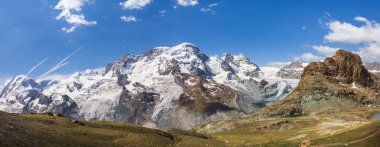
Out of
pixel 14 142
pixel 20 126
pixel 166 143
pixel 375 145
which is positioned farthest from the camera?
pixel 166 143

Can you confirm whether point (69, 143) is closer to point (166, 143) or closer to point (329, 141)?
point (166, 143)

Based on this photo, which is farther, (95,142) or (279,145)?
(279,145)

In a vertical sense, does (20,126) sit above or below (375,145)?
above

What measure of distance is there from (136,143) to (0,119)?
21.9 metres

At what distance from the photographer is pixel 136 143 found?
77.4m

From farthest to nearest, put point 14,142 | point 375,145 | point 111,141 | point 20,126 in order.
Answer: point 111,141
point 20,126
point 375,145
point 14,142

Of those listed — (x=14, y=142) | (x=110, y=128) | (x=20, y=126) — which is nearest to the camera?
(x=14, y=142)

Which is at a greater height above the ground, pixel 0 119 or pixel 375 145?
pixel 0 119

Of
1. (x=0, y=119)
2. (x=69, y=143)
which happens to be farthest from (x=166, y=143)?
(x=0, y=119)

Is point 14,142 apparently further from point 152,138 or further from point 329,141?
point 329,141

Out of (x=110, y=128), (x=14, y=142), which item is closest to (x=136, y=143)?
(x=110, y=128)

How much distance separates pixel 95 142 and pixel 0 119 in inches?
567

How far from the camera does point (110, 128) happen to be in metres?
92.4

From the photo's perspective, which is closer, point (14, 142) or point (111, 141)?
point (14, 142)
